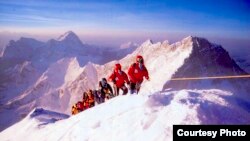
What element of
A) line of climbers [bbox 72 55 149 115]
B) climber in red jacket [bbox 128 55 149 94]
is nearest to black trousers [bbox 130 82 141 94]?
line of climbers [bbox 72 55 149 115]

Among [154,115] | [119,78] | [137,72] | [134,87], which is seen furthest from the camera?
[119,78]

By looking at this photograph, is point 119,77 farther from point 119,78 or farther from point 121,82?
point 121,82

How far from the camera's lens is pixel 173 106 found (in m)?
11.5

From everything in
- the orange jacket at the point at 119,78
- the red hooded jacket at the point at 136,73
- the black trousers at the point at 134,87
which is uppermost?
the red hooded jacket at the point at 136,73

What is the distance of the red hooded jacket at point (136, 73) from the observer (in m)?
16.4

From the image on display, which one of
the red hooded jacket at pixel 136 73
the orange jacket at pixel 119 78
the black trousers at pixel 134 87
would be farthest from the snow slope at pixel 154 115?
the orange jacket at pixel 119 78

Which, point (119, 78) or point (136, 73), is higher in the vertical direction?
point (136, 73)

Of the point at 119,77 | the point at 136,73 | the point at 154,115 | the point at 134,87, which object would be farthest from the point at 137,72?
the point at 154,115

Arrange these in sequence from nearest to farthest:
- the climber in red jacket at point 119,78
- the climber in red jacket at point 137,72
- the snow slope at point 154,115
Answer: the snow slope at point 154,115 < the climber in red jacket at point 137,72 < the climber in red jacket at point 119,78

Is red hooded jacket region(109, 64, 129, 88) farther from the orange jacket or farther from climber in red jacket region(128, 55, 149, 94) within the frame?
climber in red jacket region(128, 55, 149, 94)

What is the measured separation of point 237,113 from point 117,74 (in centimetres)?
750

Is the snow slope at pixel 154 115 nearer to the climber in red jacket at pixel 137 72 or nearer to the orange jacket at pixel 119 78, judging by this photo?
the climber in red jacket at pixel 137 72

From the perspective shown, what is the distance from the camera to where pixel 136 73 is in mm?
16438

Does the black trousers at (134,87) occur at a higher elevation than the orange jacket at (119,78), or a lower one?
lower
